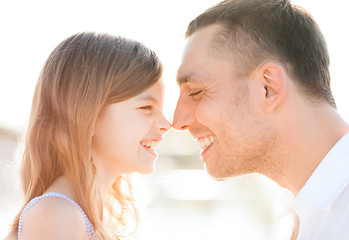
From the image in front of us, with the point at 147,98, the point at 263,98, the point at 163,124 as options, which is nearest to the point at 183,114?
the point at 163,124

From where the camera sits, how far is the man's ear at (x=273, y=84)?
298 centimetres

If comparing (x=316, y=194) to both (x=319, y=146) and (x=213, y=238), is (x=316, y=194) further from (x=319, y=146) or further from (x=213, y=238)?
(x=213, y=238)

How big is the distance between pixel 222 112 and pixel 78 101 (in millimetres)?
786

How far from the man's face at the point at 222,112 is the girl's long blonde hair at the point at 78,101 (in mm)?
231

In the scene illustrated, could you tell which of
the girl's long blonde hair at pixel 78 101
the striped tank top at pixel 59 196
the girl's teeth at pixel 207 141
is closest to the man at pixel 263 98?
the girl's teeth at pixel 207 141

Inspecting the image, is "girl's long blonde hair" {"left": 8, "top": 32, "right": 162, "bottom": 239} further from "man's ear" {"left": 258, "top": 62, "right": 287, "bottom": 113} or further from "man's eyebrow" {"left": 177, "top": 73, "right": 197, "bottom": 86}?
"man's ear" {"left": 258, "top": 62, "right": 287, "bottom": 113}

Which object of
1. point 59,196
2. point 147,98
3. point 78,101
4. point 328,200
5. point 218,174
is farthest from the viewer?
point 218,174

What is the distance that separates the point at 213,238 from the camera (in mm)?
8477

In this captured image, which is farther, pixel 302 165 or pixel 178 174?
pixel 178 174

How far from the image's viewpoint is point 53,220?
270 centimetres

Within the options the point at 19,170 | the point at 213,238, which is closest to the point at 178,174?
the point at 213,238

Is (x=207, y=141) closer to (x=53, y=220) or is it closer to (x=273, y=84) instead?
(x=273, y=84)

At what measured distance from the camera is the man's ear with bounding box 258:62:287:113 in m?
2.98

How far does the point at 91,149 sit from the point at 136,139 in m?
0.25
